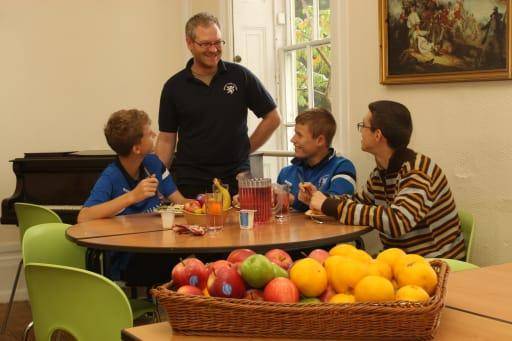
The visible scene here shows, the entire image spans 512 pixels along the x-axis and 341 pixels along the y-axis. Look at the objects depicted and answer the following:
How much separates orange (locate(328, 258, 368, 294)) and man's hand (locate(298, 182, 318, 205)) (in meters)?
1.44

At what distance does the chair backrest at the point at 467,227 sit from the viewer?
9.45ft

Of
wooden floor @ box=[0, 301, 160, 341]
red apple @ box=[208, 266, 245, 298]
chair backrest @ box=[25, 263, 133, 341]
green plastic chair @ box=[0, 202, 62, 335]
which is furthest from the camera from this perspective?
wooden floor @ box=[0, 301, 160, 341]

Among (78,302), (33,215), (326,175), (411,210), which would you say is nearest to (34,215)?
(33,215)

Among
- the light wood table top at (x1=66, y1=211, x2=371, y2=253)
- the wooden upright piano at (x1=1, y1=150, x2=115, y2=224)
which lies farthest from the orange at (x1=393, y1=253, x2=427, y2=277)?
the wooden upright piano at (x1=1, y1=150, x2=115, y2=224)

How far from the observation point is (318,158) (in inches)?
126

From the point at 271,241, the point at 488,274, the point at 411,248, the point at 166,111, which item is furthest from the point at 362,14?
the point at 488,274

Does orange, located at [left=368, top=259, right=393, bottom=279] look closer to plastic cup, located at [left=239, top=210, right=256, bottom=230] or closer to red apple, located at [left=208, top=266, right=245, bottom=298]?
red apple, located at [left=208, top=266, right=245, bottom=298]

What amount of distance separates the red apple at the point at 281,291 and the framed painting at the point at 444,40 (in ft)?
6.10

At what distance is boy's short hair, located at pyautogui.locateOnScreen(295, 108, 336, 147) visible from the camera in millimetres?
3174

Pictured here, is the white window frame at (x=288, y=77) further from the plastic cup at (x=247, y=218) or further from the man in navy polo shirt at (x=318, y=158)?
the plastic cup at (x=247, y=218)

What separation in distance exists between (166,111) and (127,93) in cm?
169

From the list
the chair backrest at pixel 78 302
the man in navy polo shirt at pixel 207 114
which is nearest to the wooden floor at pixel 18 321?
the man in navy polo shirt at pixel 207 114

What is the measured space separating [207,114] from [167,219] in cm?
94

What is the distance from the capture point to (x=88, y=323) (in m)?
1.96
